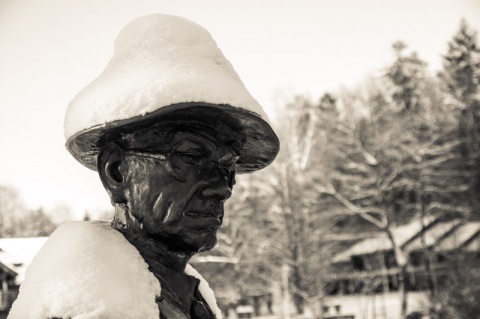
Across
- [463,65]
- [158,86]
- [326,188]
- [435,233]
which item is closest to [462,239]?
[435,233]

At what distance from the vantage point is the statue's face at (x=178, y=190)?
1.70 metres

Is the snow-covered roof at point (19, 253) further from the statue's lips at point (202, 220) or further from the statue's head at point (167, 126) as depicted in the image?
the statue's lips at point (202, 220)

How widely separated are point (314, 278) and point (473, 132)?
19.9 m

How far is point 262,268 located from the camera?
2345cm

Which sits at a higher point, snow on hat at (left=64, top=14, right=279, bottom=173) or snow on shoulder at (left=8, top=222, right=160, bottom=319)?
snow on hat at (left=64, top=14, right=279, bottom=173)

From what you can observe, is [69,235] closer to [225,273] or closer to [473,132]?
[225,273]

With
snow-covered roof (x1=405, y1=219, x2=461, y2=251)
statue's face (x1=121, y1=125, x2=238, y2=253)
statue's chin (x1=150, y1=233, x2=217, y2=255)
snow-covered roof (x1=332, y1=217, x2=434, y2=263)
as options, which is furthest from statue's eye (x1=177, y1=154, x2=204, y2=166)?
snow-covered roof (x1=332, y1=217, x2=434, y2=263)

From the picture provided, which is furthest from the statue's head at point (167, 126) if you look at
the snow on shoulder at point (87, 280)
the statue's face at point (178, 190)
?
the snow on shoulder at point (87, 280)

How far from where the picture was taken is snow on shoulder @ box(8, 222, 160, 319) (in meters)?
1.42

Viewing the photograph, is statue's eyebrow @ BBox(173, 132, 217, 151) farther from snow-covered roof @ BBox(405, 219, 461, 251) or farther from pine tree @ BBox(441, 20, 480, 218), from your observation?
pine tree @ BBox(441, 20, 480, 218)

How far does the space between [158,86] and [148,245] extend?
58cm

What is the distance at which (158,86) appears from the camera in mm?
1618

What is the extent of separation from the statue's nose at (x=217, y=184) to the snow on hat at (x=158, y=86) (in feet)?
0.70

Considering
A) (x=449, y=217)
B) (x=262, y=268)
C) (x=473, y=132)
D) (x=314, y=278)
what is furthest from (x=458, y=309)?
(x=473, y=132)
